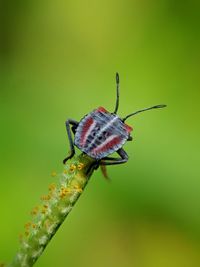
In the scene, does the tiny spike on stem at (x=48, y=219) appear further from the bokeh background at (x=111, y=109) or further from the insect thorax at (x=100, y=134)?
the bokeh background at (x=111, y=109)

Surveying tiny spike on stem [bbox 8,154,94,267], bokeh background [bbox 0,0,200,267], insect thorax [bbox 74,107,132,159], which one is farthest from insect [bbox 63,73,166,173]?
bokeh background [bbox 0,0,200,267]

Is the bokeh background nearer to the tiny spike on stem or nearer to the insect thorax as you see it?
the insect thorax

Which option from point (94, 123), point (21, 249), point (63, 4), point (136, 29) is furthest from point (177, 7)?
point (21, 249)

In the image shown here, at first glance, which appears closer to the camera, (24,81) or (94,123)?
(94,123)

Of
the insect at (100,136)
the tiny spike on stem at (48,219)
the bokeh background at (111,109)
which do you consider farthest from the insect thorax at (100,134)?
the bokeh background at (111,109)

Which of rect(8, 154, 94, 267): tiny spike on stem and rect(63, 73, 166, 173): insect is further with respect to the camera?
rect(63, 73, 166, 173): insect

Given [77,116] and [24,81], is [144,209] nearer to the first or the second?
[77,116]
